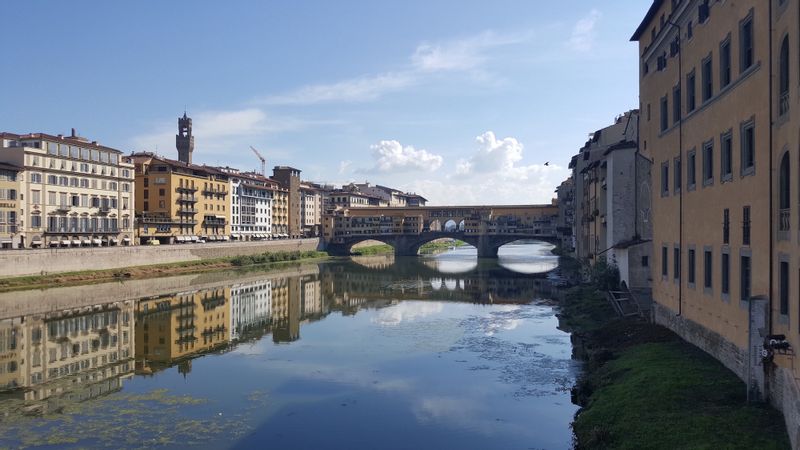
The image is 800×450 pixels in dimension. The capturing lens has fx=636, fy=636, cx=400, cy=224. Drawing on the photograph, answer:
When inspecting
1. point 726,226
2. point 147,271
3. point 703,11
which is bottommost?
point 147,271

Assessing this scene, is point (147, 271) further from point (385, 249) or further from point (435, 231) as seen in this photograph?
point (385, 249)

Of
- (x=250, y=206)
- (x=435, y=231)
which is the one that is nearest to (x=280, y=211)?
(x=250, y=206)

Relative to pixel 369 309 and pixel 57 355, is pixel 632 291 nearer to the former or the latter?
pixel 369 309

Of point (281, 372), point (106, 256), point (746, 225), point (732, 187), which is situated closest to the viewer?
point (746, 225)

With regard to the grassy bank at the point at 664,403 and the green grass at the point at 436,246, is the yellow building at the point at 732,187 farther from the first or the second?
the green grass at the point at 436,246

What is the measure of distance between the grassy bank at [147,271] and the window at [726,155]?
176 ft

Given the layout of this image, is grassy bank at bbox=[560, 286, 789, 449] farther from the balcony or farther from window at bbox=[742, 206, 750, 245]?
the balcony

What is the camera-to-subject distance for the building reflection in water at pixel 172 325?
87.4ft

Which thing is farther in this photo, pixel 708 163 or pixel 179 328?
pixel 179 328

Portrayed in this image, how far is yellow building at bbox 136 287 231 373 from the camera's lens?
3159 centimetres

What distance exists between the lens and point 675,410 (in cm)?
1630

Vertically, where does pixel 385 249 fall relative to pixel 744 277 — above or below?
below

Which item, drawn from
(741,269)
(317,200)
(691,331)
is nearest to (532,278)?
(691,331)

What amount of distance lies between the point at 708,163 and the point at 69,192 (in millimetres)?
68274
